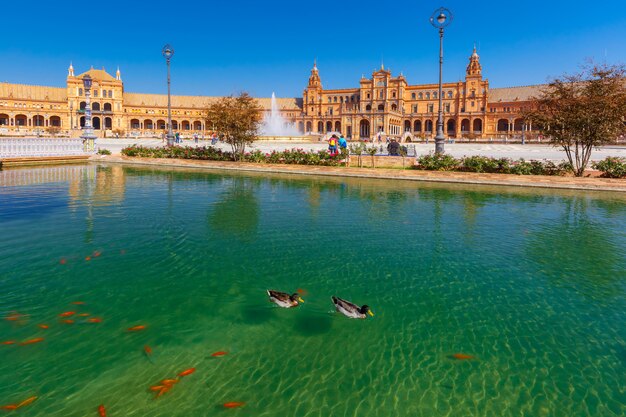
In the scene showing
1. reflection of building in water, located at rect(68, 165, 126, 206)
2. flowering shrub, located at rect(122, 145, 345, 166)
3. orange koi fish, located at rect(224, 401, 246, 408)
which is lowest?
orange koi fish, located at rect(224, 401, 246, 408)

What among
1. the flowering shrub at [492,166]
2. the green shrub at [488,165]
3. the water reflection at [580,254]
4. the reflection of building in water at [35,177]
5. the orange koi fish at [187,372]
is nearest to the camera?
the orange koi fish at [187,372]

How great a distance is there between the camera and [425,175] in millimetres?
21266

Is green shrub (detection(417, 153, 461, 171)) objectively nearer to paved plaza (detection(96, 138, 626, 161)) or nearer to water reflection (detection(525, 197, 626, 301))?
paved plaza (detection(96, 138, 626, 161))

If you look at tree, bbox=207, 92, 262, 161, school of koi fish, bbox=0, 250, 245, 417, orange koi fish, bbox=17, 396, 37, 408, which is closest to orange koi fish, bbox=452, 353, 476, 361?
school of koi fish, bbox=0, 250, 245, 417

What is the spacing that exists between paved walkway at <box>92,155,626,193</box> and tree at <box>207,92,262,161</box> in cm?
236

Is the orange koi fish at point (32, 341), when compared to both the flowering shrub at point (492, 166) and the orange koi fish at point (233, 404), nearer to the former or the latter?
the orange koi fish at point (233, 404)

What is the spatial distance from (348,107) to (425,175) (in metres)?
93.2

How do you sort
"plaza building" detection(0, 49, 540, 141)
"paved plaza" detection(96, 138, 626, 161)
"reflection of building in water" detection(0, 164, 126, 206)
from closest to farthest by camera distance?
"reflection of building in water" detection(0, 164, 126, 206) → "paved plaza" detection(96, 138, 626, 161) → "plaza building" detection(0, 49, 540, 141)

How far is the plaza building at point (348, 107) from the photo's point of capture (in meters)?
98.4

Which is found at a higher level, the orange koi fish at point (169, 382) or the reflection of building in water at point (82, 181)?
the reflection of building in water at point (82, 181)

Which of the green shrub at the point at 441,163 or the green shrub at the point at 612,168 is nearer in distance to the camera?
the green shrub at the point at 612,168

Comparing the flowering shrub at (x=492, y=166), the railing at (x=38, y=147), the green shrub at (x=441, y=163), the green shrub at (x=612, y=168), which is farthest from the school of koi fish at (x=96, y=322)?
the railing at (x=38, y=147)

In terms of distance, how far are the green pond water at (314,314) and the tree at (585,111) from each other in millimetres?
9426

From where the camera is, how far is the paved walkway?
18.6 m
